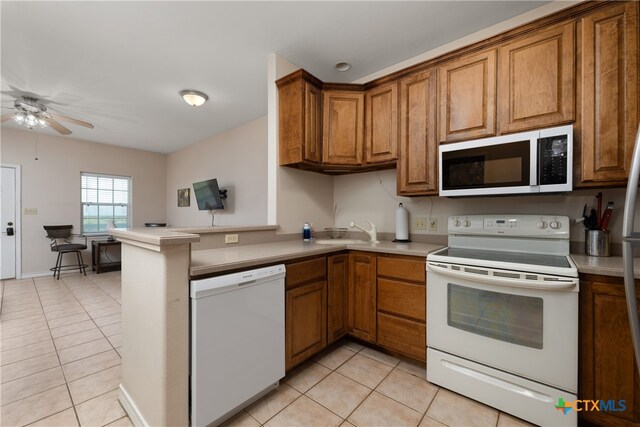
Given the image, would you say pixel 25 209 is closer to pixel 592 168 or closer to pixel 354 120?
pixel 354 120

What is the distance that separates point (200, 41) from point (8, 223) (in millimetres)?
5163

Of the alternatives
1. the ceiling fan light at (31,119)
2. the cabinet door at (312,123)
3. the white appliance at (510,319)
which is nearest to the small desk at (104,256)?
the ceiling fan light at (31,119)

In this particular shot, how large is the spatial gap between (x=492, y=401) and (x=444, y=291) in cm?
64

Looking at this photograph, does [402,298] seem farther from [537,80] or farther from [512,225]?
[537,80]

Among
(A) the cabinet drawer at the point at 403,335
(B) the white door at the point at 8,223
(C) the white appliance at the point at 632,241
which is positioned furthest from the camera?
(B) the white door at the point at 8,223

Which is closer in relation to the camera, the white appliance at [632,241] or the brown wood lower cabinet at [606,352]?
the white appliance at [632,241]

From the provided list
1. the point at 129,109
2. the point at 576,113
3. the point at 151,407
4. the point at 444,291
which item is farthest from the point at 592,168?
the point at 129,109

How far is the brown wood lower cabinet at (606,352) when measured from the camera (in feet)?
4.00

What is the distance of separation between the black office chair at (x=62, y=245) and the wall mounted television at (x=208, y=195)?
7.27ft

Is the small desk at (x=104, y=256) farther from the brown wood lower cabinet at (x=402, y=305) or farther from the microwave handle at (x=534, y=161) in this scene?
the microwave handle at (x=534, y=161)

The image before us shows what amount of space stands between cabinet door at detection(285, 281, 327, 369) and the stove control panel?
1.16m

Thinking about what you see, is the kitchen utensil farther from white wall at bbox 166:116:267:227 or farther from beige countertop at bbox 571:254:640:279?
white wall at bbox 166:116:267:227

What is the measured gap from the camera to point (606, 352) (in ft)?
4.13

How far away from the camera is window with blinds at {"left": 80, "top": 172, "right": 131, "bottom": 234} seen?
533 cm
